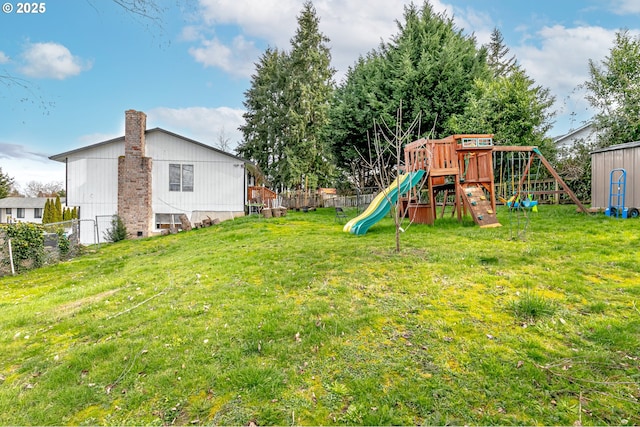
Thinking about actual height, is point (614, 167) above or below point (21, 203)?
above

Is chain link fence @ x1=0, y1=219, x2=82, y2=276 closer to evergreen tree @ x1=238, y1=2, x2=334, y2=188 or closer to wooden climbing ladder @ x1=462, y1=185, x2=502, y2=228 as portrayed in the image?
wooden climbing ladder @ x1=462, y1=185, x2=502, y2=228

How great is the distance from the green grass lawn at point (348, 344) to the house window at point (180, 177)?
11879 mm

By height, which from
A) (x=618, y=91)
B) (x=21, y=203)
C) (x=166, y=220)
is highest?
(x=618, y=91)

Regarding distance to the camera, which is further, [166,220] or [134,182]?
A: [166,220]

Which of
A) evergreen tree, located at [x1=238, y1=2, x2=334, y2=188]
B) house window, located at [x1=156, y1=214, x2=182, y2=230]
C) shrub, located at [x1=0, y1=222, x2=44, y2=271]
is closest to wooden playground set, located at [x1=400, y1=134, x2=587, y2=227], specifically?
shrub, located at [x1=0, y1=222, x2=44, y2=271]

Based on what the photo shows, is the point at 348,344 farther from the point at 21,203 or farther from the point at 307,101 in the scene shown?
the point at 21,203

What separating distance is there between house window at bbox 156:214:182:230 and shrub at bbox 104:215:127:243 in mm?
1550

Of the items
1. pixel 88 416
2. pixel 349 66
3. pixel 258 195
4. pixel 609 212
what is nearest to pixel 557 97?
pixel 609 212

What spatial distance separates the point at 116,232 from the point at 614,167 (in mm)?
19967

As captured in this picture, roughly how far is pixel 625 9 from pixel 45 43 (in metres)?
17.3

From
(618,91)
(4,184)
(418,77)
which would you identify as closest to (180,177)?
(418,77)

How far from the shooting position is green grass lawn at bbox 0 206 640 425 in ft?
8.51

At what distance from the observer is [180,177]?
57.9ft

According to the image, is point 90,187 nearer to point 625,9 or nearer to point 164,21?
point 164,21
